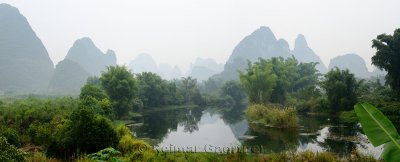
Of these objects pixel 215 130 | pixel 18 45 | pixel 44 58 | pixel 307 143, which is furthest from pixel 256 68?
pixel 44 58

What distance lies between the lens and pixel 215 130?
3025 cm

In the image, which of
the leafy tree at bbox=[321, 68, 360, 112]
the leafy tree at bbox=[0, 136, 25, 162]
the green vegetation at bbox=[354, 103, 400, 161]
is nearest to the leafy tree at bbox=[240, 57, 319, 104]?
the leafy tree at bbox=[321, 68, 360, 112]

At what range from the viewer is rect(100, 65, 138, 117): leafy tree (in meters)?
39.7

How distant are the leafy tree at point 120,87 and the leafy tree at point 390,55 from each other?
25.6 meters

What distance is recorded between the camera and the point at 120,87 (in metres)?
39.6

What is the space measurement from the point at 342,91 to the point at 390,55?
6395 millimetres

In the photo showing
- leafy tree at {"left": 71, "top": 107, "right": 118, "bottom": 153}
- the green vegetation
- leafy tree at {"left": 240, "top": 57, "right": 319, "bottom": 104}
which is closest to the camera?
the green vegetation

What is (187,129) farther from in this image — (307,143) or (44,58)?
(44,58)

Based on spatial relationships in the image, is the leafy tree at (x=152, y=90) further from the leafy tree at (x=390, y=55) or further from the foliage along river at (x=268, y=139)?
the leafy tree at (x=390, y=55)

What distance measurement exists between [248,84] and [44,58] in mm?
145566

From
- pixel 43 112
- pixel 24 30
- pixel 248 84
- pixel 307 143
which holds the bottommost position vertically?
pixel 307 143

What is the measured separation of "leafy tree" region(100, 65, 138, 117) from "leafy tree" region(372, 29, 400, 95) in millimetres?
25581

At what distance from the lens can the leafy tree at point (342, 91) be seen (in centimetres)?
3412

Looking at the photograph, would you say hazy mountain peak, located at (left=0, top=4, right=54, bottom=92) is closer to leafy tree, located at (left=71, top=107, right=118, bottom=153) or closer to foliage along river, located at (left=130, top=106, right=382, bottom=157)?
foliage along river, located at (left=130, top=106, right=382, bottom=157)
